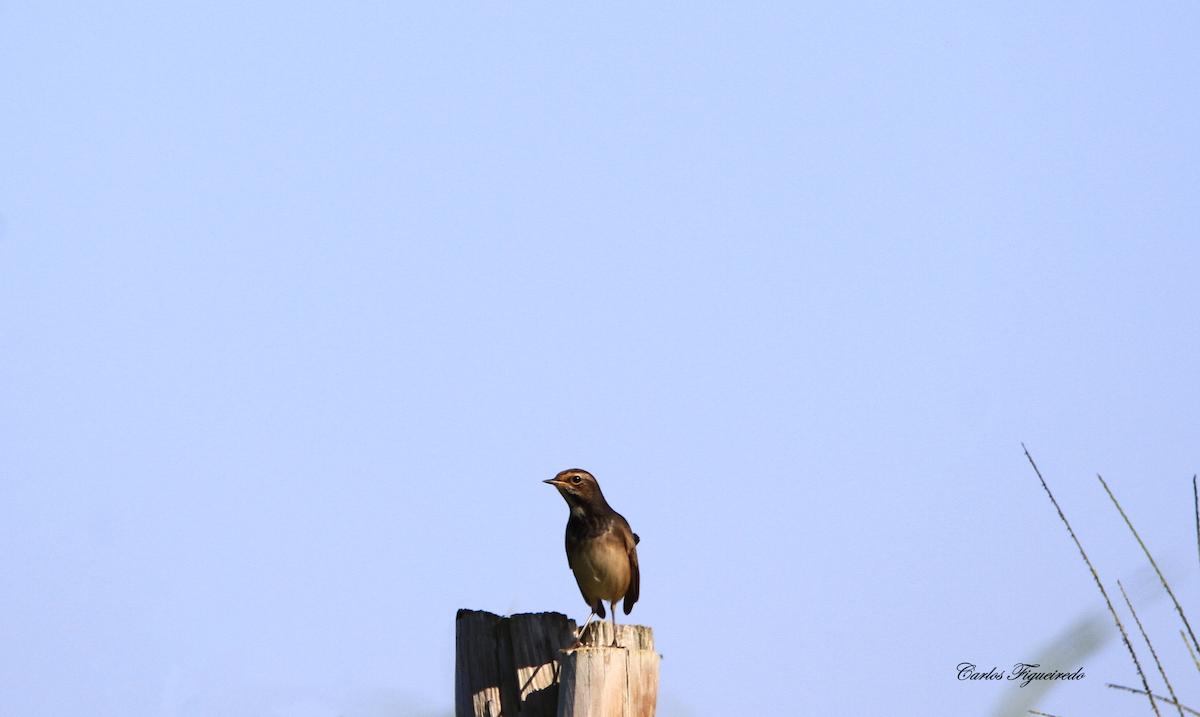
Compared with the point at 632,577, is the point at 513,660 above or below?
below

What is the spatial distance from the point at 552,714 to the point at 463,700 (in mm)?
454

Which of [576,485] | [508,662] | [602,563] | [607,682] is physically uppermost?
[576,485]

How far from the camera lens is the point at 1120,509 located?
3645mm

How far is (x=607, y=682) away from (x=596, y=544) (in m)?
3.75

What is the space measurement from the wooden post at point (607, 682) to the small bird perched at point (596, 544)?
348cm

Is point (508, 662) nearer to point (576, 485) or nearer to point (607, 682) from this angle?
point (607, 682)

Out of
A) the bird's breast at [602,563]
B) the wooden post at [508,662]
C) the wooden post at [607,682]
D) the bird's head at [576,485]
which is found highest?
the bird's head at [576,485]

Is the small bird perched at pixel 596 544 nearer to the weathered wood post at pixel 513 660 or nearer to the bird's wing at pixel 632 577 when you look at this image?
the bird's wing at pixel 632 577

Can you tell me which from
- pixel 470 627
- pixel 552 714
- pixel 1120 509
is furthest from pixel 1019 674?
pixel 470 627

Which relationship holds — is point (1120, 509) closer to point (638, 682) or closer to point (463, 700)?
point (638, 682)

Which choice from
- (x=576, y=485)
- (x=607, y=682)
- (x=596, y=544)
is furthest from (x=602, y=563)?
(x=607, y=682)

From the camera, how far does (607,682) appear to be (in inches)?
199

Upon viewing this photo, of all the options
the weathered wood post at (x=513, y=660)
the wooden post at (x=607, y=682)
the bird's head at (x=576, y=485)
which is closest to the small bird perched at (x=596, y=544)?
the bird's head at (x=576, y=485)

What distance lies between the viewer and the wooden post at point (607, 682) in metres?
5.04
